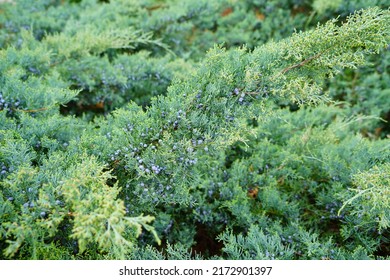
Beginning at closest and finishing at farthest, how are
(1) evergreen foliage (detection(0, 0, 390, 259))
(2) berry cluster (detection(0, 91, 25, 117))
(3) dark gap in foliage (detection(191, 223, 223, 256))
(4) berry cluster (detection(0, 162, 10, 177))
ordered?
(1) evergreen foliage (detection(0, 0, 390, 259)) → (4) berry cluster (detection(0, 162, 10, 177)) → (2) berry cluster (detection(0, 91, 25, 117)) → (3) dark gap in foliage (detection(191, 223, 223, 256))

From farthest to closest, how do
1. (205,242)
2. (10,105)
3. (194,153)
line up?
(205,242), (10,105), (194,153)

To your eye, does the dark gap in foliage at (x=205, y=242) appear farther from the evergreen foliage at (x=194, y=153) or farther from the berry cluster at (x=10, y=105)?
the berry cluster at (x=10, y=105)

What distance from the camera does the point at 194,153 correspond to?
173 cm

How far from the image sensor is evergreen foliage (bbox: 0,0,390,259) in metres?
1.58

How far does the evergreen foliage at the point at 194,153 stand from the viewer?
1583 mm

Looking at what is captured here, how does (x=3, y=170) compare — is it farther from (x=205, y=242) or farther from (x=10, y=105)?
(x=205, y=242)

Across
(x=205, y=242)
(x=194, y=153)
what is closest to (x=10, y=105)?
(x=194, y=153)

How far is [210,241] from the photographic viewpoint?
248cm

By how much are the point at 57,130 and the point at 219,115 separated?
3.14 feet

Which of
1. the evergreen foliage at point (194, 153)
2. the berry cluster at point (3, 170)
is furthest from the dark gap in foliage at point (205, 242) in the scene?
the berry cluster at point (3, 170)

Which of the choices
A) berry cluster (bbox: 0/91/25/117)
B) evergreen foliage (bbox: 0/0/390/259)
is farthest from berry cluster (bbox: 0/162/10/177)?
berry cluster (bbox: 0/91/25/117)

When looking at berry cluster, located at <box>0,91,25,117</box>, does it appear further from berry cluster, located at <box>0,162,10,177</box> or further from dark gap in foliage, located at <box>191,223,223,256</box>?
dark gap in foliage, located at <box>191,223,223,256</box>
